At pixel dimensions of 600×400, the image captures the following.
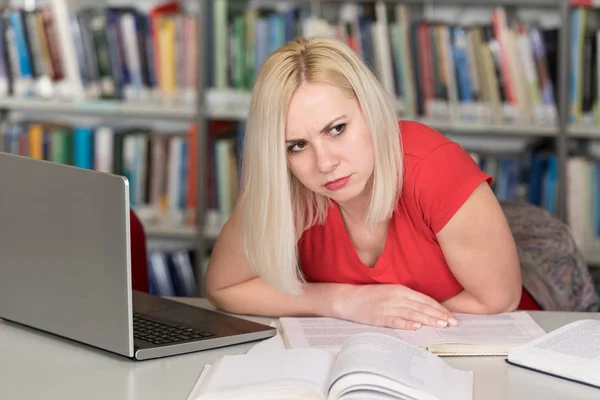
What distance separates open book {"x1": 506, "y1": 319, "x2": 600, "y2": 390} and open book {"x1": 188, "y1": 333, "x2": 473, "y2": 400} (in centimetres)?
10

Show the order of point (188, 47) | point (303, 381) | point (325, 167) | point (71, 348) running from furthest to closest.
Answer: point (188, 47), point (325, 167), point (71, 348), point (303, 381)

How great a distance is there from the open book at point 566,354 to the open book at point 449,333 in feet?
0.15

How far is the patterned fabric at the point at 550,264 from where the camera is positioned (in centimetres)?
199

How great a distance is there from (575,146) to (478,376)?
6.34ft

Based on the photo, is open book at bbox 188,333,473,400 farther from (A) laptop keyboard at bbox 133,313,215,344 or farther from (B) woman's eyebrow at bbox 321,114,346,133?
(B) woman's eyebrow at bbox 321,114,346,133

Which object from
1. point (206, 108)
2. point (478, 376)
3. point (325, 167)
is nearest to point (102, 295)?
point (325, 167)

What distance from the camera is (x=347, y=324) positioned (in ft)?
5.26

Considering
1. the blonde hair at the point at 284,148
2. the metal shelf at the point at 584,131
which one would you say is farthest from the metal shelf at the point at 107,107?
the blonde hair at the point at 284,148

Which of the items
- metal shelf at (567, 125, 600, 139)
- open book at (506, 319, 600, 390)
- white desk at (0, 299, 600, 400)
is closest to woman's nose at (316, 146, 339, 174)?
white desk at (0, 299, 600, 400)

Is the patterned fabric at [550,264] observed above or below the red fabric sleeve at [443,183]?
below

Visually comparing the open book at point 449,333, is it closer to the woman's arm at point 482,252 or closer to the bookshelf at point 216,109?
the woman's arm at point 482,252

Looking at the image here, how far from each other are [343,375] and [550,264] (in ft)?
3.20

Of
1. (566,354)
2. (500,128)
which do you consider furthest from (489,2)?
(566,354)

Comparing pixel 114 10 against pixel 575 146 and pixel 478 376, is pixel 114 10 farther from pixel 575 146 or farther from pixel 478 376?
pixel 478 376
